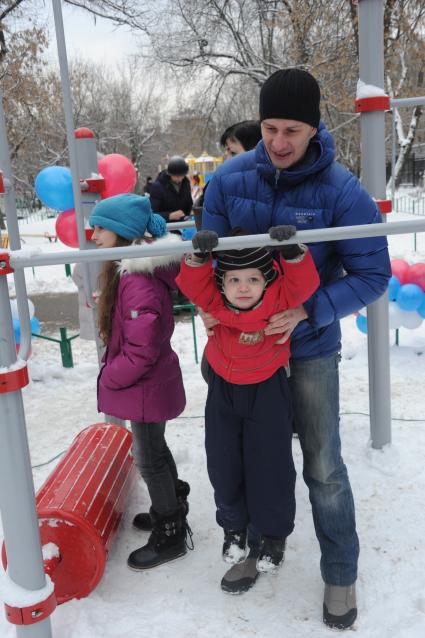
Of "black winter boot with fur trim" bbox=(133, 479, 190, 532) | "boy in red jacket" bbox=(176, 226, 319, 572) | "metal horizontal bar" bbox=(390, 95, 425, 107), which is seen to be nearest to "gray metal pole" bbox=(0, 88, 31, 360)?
"boy in red jacket" bbox=(176, 226, 319, 572)

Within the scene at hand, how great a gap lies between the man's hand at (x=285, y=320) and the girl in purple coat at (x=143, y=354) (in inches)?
21.6

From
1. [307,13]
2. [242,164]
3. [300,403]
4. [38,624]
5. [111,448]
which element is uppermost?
[307,13]

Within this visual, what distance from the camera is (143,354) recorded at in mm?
2148

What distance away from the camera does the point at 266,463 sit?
1944 mm

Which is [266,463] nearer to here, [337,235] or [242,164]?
[337,235]

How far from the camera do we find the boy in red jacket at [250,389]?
1.76 meters

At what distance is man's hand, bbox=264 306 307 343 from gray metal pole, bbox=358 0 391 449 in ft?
4.23

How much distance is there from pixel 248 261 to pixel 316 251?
0.84ft

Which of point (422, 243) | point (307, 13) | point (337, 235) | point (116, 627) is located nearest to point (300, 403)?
point (337, 235)

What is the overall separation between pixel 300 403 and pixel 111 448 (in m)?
1.11

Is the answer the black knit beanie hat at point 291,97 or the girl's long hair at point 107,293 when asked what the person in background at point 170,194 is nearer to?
the girl's long hair at point 107,293

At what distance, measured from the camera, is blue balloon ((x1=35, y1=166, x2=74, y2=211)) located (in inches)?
146

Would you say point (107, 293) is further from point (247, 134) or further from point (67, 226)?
point (67, 226)

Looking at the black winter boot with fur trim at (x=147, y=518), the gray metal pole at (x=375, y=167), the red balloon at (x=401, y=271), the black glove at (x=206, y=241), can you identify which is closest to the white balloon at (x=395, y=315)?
the red balloon at (x=401, y=271)
